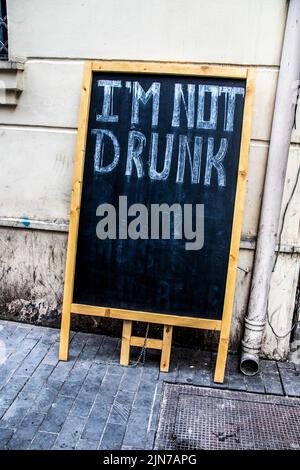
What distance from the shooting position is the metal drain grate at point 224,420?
9.33 ft

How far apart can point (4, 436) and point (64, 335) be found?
0.97m

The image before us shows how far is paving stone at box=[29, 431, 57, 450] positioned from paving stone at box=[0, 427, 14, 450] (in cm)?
16

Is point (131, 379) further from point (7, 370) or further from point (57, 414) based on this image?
point (7, 370)

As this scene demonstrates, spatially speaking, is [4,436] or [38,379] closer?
[4,436]

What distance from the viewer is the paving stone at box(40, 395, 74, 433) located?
9.39ft

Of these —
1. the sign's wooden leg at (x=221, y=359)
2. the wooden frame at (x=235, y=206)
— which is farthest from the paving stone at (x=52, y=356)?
the sign's wooden leg at (x=221, y=359)

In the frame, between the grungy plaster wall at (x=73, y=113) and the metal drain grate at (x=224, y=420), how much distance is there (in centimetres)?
67

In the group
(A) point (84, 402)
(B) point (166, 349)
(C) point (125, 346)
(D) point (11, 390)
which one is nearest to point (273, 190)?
(B) point (166, 349)

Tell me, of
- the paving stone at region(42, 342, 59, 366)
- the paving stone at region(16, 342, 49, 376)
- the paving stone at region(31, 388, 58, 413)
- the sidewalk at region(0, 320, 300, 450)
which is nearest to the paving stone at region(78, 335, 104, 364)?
the sidewalk at region(0, 320, 300, 450)

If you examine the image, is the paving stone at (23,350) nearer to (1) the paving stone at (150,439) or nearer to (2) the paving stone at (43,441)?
(2) the paving stone at (43,441)

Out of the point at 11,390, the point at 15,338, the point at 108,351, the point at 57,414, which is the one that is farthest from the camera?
the point at 15,338

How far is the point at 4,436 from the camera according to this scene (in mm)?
2762
